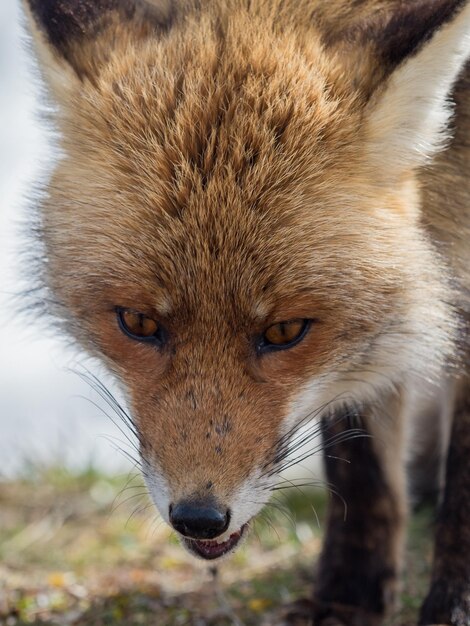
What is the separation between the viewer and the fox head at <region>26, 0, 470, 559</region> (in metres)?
3.67

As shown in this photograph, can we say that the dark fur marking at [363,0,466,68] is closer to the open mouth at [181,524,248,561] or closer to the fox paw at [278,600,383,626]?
the open mouth at [181,524,248,561]

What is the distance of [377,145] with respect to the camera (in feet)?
12.7

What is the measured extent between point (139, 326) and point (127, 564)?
2962mm

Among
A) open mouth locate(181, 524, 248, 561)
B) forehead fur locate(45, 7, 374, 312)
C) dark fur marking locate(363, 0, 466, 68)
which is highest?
dark fur marking locate(363, 0, 466, 68)

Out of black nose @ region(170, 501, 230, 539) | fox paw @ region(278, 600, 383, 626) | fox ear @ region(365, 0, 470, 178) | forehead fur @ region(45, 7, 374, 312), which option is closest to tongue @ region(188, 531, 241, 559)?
black nose @ region(170, 501, 230, 539)

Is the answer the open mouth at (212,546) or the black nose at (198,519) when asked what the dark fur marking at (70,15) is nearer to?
the black nose at (198,519)

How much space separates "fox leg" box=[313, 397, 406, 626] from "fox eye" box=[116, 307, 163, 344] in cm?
177

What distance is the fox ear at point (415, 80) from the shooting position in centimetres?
361

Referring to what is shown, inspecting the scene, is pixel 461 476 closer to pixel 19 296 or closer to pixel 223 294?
pixel 223 294

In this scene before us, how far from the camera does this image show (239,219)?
12.2 feet

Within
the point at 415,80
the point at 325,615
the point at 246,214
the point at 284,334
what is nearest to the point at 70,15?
the point at 246,214

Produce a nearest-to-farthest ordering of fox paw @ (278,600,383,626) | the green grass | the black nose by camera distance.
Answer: the black nose → fox paw @ (278,600,383,626) → the green grass

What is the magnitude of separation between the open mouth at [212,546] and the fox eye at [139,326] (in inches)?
33.3

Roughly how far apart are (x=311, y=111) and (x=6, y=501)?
4.46m
